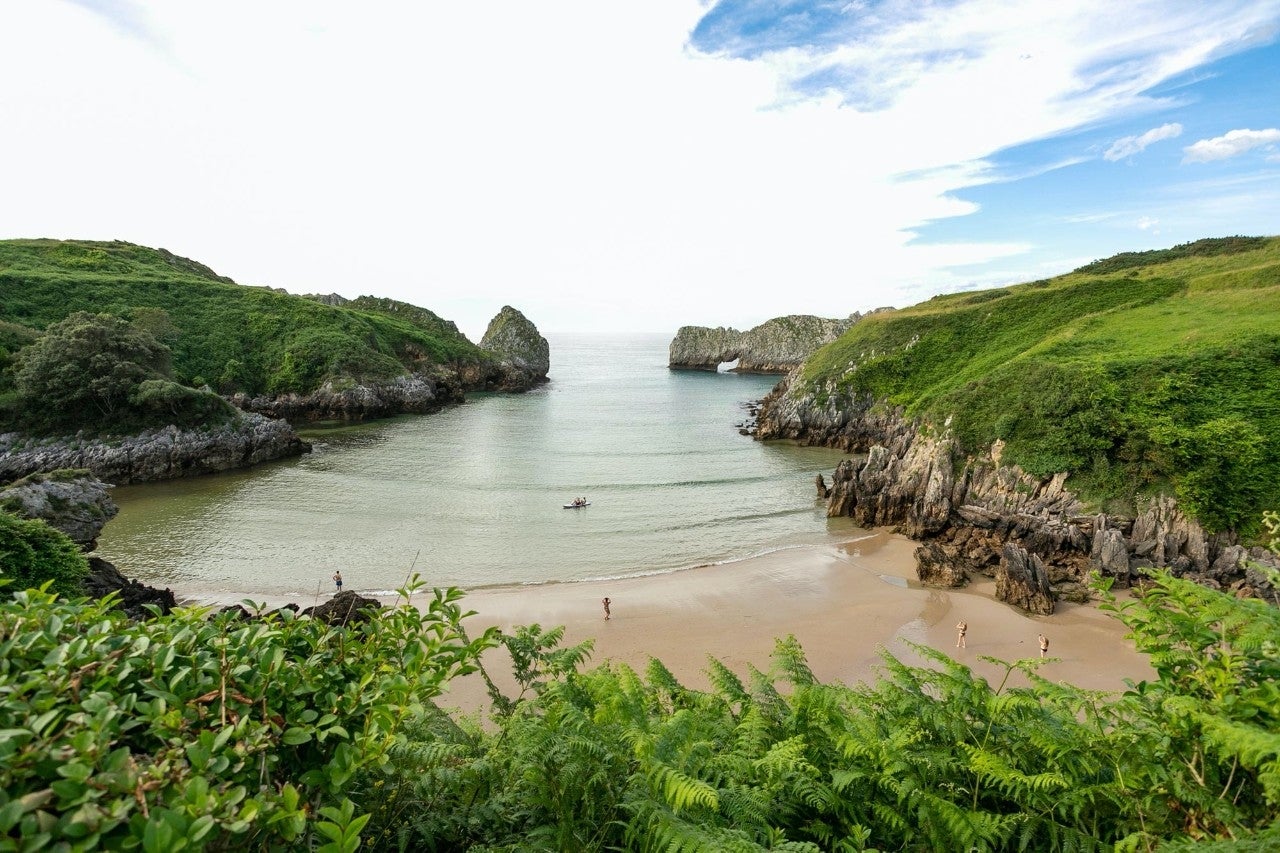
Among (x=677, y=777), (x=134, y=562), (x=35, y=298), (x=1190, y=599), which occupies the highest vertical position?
(x=35, y=298)

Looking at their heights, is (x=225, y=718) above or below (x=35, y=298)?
A: below

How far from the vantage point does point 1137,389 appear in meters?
28.9

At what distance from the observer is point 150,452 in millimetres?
40594

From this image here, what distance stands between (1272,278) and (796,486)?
36593 millimetres

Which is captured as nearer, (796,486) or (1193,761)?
(1193,761)

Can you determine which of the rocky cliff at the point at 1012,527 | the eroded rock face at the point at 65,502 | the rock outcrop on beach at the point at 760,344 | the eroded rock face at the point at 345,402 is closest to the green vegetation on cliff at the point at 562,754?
the rocky cliff at the point at 1012,527

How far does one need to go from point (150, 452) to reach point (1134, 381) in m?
60.9

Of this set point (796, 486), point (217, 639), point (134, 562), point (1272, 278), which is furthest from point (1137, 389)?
point (134, 562)


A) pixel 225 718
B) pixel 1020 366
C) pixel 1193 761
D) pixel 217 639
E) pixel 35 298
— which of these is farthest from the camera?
pixel 35 298

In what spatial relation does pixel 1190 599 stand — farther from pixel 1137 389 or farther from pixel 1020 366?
pixel 1020 366

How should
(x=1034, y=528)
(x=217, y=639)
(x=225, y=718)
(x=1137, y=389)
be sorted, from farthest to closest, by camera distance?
(x=1137, y=389), (x=1034, y=528), (x=217, y=639), (x=225, y=718)

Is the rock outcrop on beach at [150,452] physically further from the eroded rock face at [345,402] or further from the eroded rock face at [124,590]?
the eroded rock face at [124,590]

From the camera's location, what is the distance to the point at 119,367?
40688mm

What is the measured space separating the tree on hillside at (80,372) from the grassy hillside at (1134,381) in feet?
182
